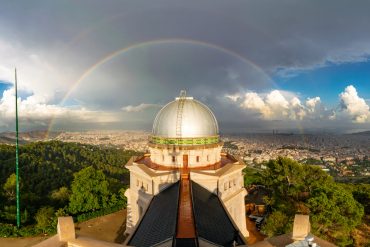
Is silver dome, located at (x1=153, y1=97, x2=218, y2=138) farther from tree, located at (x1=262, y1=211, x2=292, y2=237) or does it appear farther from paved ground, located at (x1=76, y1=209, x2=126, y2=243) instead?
paved ground, located at (x1=76, y1=209, x2=126, y2=243)

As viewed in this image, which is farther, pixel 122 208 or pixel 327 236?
pixel 122 208

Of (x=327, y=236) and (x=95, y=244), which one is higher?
(x=95, y=244)

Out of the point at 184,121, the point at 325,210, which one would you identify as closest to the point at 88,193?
the point at 184,121

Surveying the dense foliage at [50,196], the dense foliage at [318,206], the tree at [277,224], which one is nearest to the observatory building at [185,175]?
the tree at [277,224]

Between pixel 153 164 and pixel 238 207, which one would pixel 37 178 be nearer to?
pixel 153 164

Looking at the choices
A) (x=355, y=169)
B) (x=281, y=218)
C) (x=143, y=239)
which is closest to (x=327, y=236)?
(x=281, y=218)

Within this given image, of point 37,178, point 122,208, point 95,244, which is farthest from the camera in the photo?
point 37,178

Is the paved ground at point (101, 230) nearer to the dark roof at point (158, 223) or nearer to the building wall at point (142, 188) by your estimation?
the building wall at point (142, 188)
